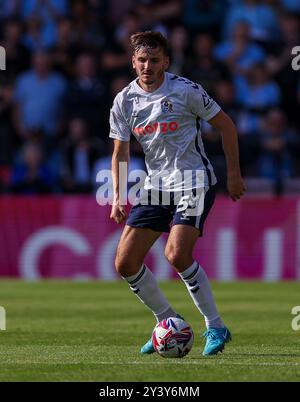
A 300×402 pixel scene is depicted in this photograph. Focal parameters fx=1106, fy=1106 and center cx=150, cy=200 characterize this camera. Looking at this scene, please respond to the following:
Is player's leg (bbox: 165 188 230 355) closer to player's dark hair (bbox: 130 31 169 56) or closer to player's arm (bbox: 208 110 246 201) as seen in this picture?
player's arm (bbox: 208 110 246 201)

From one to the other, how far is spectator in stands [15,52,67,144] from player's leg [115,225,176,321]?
10.9 metres

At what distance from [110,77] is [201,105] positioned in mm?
11088

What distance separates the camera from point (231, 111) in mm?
18781

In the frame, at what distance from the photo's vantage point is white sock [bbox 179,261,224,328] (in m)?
8.66

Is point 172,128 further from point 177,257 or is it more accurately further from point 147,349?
point 147,349

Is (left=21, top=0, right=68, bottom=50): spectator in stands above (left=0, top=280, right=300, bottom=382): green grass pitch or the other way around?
above

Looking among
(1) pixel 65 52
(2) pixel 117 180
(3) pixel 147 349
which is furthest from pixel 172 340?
(1) pixel 65 52

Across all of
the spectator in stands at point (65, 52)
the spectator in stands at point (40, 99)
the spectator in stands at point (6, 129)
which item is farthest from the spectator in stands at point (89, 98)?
the spectator in stands at point (6, 129)

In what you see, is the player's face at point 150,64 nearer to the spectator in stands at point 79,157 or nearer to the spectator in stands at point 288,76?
the spectator in stands at point 79,157

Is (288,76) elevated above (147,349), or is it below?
above

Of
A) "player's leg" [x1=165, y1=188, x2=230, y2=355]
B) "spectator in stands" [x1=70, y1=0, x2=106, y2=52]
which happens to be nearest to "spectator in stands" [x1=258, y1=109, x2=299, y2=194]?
"spectator in stands" [x1=70, y1=0, x2=106, y2=52]

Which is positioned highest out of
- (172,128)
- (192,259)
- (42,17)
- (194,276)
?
(42,17)

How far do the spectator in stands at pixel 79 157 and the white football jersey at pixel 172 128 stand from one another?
31.4 ft

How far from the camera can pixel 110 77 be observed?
64.5 feet
